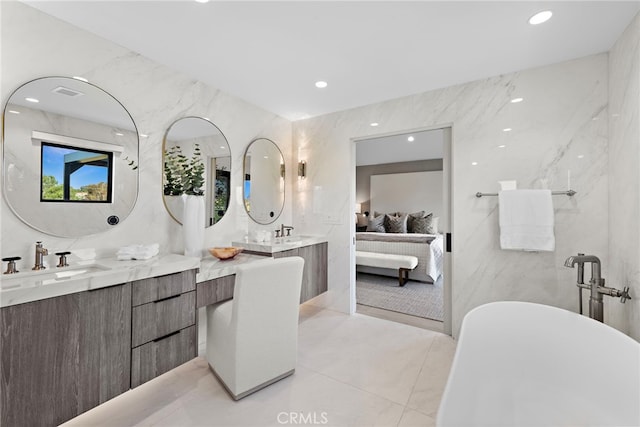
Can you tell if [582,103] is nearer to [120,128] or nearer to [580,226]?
[580,226]

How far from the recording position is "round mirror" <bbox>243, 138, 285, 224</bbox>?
3.05 metres

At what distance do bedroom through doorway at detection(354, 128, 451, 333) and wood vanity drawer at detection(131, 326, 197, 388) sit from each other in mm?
2134

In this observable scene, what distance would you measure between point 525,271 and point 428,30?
6.96 feet

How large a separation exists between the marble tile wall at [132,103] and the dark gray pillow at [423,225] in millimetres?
3911

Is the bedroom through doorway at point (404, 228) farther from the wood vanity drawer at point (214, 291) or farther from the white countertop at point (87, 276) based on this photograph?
the white countertop at point (87, 276)

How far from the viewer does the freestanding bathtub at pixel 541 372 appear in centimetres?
127

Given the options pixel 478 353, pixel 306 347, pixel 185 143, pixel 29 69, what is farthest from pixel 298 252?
pixel 29 69

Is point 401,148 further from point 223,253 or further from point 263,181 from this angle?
point 223,253

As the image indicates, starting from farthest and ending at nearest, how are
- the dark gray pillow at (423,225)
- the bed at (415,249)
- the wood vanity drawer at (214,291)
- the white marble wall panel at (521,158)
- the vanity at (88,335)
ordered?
the dark gray pillow at (423,225)
the bed at (415,249)
the white marble wall panel at (521,158)
the wood vanity drawer at (214,291)
the vanity at (88,335)

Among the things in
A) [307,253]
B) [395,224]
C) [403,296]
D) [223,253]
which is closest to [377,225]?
[395,224]

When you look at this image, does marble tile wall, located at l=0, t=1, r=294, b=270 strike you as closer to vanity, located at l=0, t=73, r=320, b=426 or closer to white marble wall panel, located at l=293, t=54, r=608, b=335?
vanity, located at l=0, t=73, r=320, b=426

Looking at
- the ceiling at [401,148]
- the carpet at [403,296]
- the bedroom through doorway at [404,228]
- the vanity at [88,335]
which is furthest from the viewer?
the ceiling at [401,148]

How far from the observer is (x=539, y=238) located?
221 centimetres

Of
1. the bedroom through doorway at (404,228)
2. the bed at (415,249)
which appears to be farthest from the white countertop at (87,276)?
the bed at (415,249)
